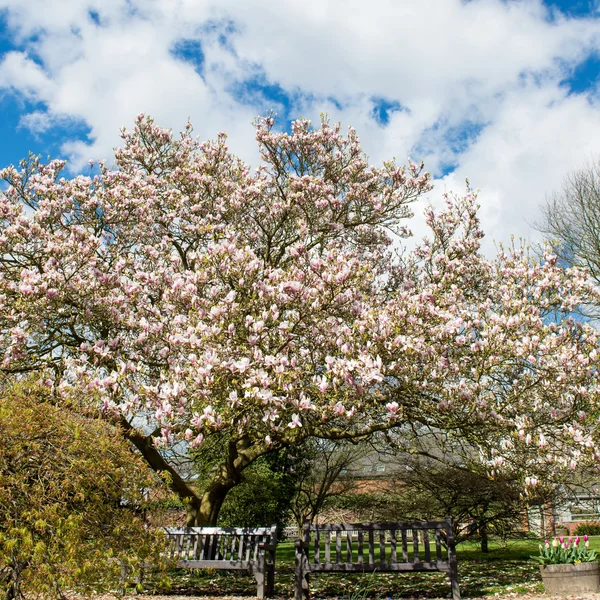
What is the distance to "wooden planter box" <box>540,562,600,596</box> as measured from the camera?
25.8 ft

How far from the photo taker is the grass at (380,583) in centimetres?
854

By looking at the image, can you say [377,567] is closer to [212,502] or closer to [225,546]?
[225,546]

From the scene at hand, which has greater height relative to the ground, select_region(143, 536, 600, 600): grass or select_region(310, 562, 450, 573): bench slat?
select_region(310, 562, 450, 573): bench slat

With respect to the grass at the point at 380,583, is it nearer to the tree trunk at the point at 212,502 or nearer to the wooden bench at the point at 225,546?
the wooden bench at the point at 225,546

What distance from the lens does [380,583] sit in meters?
9.58


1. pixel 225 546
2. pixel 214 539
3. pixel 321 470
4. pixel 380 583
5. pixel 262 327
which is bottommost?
pixel 380 583

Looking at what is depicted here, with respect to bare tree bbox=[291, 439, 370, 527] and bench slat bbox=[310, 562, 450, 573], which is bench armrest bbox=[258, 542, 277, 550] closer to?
bench slat bbox=[310, 562, 450, 573]

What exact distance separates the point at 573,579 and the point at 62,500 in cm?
710

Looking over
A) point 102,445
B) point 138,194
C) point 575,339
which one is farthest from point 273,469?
point 102,445

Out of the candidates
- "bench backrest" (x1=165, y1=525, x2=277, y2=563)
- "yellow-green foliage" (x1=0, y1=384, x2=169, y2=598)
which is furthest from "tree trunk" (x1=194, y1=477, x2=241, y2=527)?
"yellow-green foliage" (x1=0, y1=384, x2=169, y2=598)

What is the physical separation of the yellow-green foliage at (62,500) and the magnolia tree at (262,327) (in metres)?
1.16

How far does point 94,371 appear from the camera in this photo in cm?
801

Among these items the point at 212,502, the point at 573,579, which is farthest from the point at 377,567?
the point at 212,502

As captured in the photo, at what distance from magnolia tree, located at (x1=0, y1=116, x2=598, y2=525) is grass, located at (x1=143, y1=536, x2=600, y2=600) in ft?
4.58
